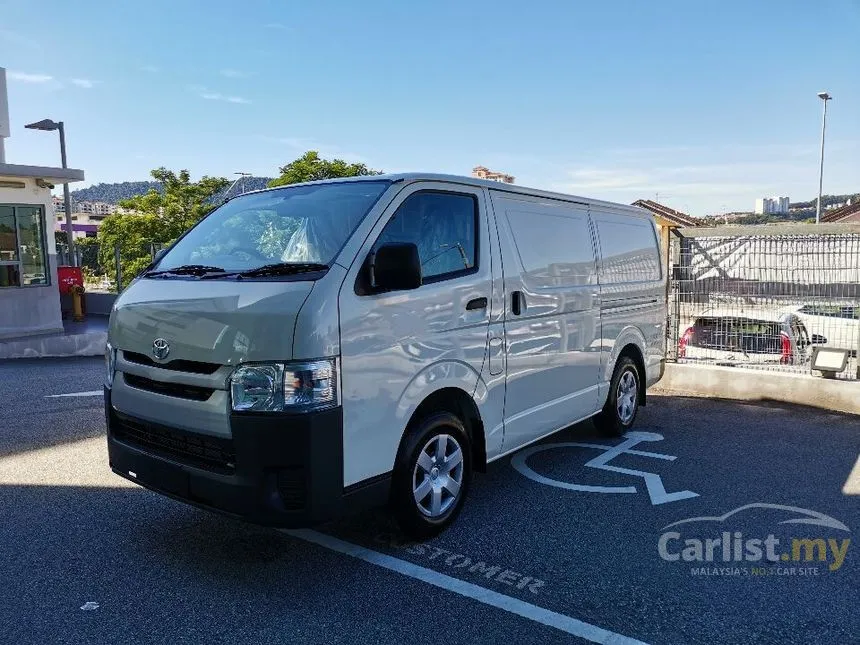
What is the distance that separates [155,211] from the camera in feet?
124

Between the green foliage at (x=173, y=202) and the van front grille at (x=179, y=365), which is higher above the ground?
the green foliage at (x=173, y=202)

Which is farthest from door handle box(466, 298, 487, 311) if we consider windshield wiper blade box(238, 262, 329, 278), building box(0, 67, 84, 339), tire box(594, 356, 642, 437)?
building box(0, 67, 84, 339)

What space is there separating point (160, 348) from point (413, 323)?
1.31 meters

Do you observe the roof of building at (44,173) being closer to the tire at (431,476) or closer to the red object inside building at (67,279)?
the red object inside building at (67,279)

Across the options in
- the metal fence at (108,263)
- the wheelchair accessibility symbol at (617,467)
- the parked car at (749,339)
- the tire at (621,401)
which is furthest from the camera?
the metal fence at (108,263)

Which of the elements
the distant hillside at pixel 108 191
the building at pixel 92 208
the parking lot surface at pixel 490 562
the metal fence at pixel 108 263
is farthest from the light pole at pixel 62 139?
the distant hillside at pixel 108 191

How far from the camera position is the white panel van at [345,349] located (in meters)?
3.04

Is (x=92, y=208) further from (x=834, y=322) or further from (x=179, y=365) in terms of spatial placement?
(x=179, y=365)

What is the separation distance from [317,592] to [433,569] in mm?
624

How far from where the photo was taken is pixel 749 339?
7762 mm

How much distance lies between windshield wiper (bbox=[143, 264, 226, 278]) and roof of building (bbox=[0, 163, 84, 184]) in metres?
12.5

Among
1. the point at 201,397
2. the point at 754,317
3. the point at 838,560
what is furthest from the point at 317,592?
the point at 754,317

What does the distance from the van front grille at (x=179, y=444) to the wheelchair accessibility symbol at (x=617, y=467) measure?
2.56 metres

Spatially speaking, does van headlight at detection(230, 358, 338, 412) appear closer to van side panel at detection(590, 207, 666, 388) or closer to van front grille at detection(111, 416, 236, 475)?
van front grille at detection(111, 416, 236, 475)
